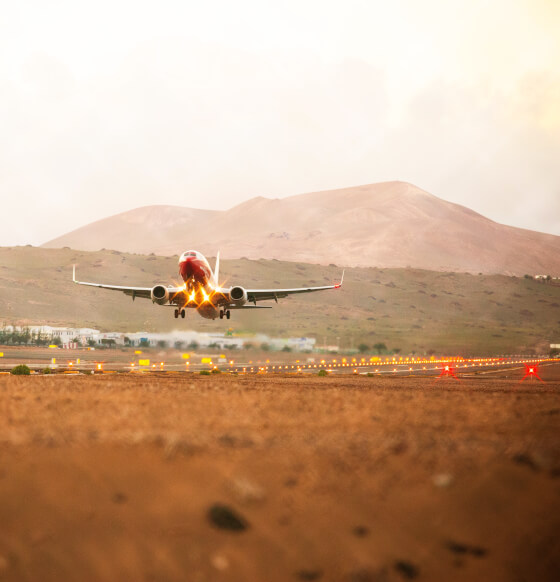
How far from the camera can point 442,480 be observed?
26.9 ft

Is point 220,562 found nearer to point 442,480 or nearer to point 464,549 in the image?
point 464,549

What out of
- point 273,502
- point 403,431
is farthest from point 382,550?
point 403,431

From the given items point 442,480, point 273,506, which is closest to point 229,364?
point 442,480

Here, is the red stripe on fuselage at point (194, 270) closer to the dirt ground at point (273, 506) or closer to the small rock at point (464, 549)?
the dirt ground at point (273, 506)

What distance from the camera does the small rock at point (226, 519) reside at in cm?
676

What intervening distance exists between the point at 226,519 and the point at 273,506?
0.58m

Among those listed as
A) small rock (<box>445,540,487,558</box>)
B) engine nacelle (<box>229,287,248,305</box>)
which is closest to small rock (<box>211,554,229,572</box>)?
small rock (<box>445,540,487,558</box>)

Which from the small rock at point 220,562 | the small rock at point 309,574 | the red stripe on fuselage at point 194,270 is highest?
the red stripe on fuselage at point 194,270

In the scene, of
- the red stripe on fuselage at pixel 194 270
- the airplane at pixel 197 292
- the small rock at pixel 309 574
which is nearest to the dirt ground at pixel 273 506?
the small rock at pixel 309 574

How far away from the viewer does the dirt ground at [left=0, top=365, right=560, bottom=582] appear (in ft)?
20.4

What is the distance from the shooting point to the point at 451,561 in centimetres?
643

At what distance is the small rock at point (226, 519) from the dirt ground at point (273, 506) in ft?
0.04

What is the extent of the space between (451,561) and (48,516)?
144 inches

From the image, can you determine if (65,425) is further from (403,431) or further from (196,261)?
(196,261)
